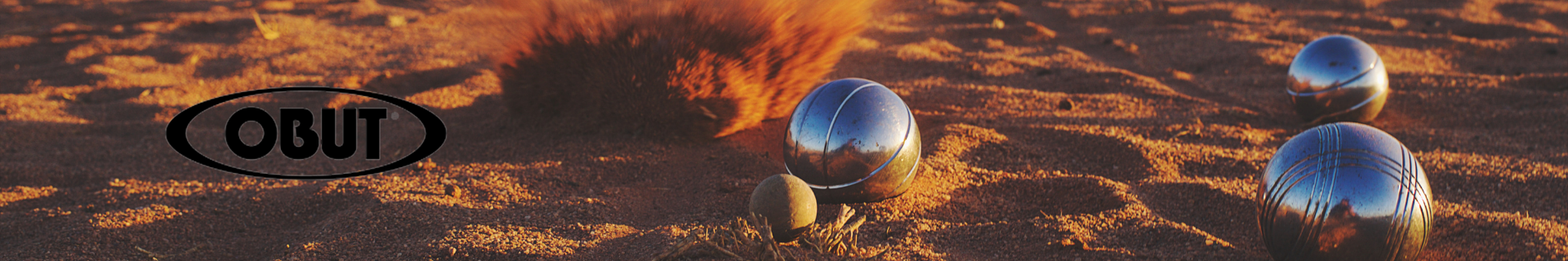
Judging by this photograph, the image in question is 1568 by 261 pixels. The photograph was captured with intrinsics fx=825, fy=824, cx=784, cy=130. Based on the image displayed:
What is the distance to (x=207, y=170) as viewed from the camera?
3611 mm

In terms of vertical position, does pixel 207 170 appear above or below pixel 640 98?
below

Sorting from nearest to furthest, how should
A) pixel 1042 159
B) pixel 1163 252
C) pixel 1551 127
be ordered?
1. pixel 1163 252
2. pixel 1042 159
3. pixel 1551 127

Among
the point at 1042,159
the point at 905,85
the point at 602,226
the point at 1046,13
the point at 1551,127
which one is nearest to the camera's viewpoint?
the point at 602,226

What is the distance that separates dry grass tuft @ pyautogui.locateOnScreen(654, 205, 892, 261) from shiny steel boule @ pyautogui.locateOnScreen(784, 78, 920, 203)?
23cm

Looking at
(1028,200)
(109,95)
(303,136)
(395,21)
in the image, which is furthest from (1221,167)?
(395,21)

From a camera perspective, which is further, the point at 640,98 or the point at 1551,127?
the point at 1551,127

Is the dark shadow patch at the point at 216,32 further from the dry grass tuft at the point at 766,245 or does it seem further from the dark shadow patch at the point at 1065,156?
the dark shadow patch at the point at 1065,156

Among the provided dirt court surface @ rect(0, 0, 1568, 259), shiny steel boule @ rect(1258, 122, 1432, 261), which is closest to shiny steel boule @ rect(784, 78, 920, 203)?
dirt court surface @ rect(0, 0, 1568, 259)

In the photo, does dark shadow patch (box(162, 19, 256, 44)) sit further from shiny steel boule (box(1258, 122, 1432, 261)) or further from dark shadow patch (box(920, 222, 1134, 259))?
shiny steel boule (box(1258, 122, 1432, 261))

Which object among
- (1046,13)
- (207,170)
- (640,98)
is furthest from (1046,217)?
(1046,13)

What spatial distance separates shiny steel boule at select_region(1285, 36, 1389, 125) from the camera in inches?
147

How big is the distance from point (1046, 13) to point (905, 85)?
11.4ft

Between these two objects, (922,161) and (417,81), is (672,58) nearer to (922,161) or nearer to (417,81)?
(922,161)

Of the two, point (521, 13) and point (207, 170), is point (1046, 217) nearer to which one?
point (521, 13)
